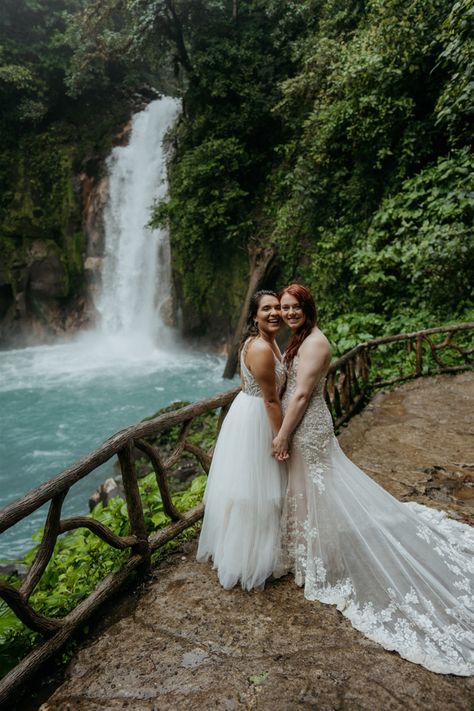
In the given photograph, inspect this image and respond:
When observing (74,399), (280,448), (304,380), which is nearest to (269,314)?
(304,380)

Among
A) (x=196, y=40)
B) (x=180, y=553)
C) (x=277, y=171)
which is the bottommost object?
(x=180, y=553)

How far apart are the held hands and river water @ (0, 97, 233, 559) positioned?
5964 mm

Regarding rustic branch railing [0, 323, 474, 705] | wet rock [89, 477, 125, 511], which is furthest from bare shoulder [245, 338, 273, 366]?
wet rock [89, 477, 125, 511]

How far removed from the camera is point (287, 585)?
8.80 feet

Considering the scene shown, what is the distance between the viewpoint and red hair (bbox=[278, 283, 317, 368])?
2.70 m

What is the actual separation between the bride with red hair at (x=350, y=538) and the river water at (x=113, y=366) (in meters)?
5.96

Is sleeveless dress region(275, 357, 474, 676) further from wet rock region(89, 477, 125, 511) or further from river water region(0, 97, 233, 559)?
river water region(0, 97, 233, 559)

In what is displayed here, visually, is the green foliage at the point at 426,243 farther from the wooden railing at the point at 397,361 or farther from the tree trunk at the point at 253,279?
the tree trunk at the point at 253,279

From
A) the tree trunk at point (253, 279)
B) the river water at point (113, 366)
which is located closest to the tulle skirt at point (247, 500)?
the river water at point (113, 366)

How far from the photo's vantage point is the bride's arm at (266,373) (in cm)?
258

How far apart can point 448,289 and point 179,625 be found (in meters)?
7.09

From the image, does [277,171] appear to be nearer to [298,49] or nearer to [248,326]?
[298,49]

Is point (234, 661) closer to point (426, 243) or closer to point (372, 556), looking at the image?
point (372, 556)

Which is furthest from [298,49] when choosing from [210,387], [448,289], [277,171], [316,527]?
[316,527]
